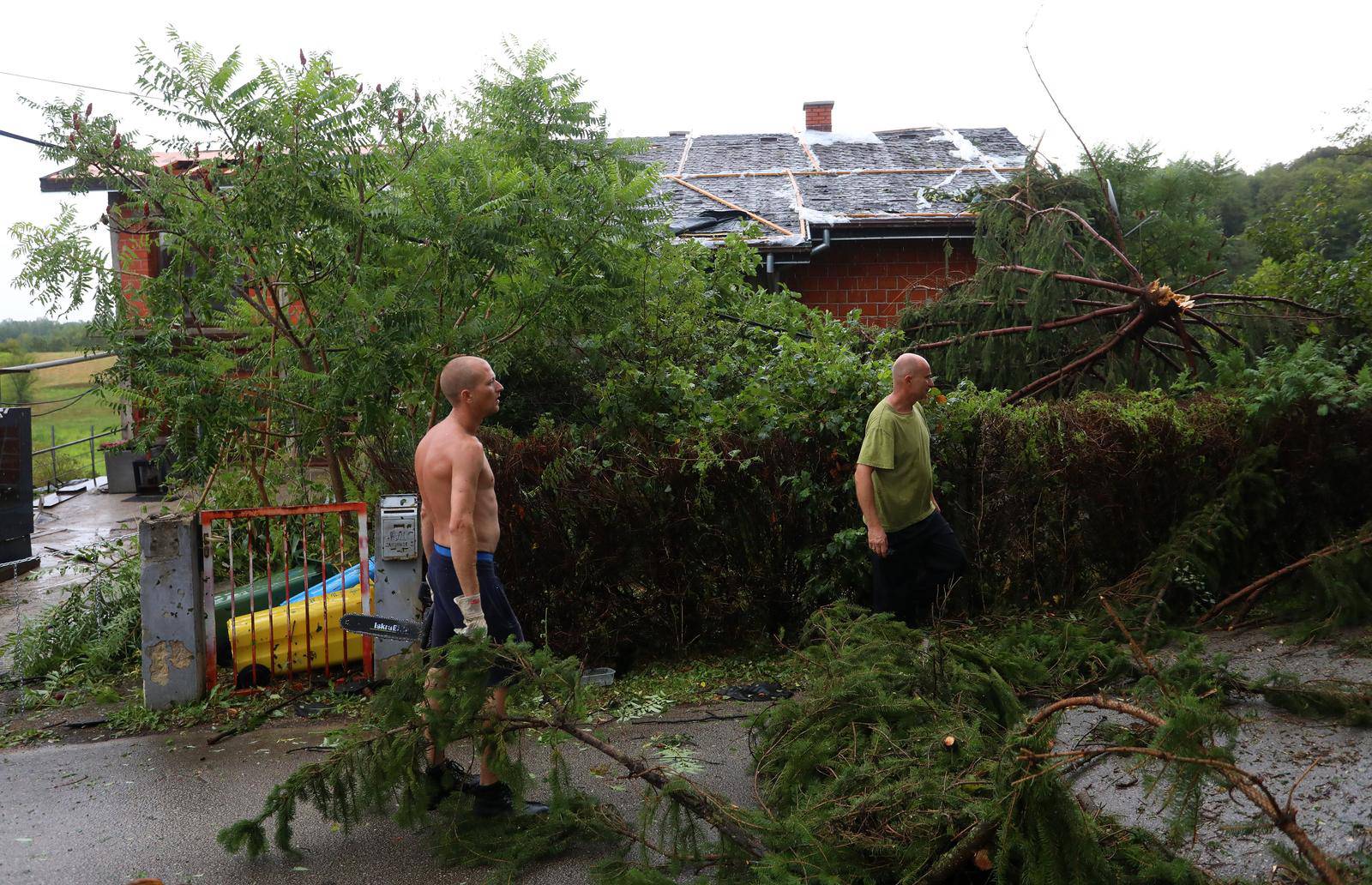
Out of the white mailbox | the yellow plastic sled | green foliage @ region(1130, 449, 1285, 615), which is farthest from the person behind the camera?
green foliage @ region(1130, 449, 1285, 615)

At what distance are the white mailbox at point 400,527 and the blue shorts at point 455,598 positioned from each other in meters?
1.74

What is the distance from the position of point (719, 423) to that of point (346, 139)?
2984mm

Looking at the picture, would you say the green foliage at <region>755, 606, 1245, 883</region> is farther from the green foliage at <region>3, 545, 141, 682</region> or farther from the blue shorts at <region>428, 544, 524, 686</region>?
the green foliage at <region>3, 545, 141, 682</region>

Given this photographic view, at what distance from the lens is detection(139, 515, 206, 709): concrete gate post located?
6184 mm

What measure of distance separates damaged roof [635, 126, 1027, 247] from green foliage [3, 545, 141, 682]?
6.70m

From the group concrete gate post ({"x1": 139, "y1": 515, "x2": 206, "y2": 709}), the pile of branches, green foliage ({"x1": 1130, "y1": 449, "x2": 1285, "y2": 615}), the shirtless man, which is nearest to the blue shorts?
the shirtless man

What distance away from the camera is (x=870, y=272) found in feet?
46.0

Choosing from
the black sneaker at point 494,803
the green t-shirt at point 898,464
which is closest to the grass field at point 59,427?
the green t-shirt at point 898,464

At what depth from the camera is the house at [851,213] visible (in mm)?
13055

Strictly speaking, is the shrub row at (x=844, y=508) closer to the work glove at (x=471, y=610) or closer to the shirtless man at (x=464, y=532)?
the shirtless man at (x=464, y=532)

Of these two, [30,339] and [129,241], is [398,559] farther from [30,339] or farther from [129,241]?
[30,339]

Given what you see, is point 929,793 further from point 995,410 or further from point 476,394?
point 995,410

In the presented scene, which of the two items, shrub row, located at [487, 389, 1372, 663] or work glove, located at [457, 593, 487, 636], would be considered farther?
shrub row, located at [487, 389, 1372, 663]

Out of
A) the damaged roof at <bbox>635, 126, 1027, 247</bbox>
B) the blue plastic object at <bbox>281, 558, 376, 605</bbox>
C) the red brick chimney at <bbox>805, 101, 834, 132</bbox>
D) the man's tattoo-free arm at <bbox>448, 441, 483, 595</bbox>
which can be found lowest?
the blue plastic object at <bbox>281, 558, 376, 605</bbox>
